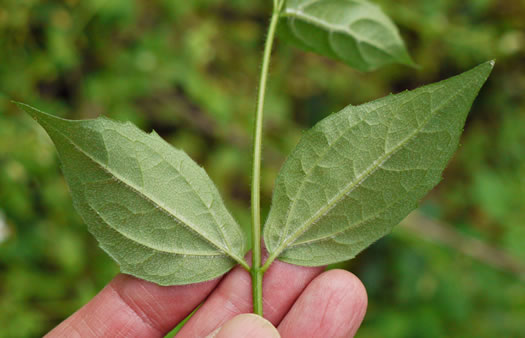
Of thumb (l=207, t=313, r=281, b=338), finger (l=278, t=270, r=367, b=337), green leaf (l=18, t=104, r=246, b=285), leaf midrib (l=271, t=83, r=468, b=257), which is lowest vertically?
finger (l=278, t=270, r=367, b=337)

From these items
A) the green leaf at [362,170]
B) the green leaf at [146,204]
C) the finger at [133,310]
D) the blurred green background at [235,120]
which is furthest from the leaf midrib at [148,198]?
the blurred green background at [235,120]

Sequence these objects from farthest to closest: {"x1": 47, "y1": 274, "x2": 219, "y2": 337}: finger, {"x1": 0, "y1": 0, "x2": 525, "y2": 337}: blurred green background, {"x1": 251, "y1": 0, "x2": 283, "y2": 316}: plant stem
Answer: {"x1": 0, "y1": 0, "x2": 525, "y2": 337}: blurred green background
{"x1": 47, "y1": 274, "x2": 219, "y2": 337}: finger
{"x1": 251, "y1": 0, "x2": 283, "y2": 316}: plant stem

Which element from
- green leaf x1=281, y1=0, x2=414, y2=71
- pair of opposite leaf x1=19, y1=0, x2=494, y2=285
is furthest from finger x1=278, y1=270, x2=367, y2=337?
green leaf x1=281, y1=0, x2=414, y2=71

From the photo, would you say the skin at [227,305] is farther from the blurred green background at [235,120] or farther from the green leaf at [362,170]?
the blurred green background at [235,120]

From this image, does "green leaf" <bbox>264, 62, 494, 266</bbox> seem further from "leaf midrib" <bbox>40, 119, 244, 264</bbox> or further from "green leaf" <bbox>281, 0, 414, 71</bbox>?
"green leaf" <bbox>281, 0, 414, 71</bbox>

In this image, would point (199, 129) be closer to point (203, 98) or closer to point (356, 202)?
point (203, 98)

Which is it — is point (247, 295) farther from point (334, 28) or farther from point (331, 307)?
point (334, 28)

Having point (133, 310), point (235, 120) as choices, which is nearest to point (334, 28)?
point (133, 310)
